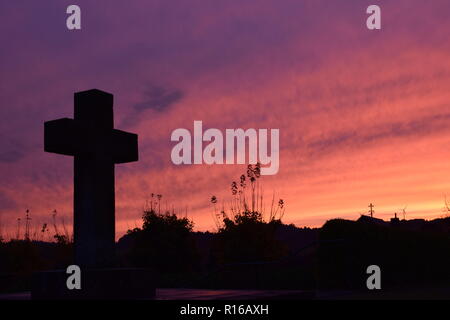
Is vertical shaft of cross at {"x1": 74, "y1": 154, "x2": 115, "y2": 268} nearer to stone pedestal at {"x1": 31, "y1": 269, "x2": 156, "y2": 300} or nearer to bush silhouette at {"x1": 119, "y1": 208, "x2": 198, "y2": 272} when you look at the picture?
stone pedestal at {"x1": 31, "y1": 269, "x2": 156, "y2": 300}

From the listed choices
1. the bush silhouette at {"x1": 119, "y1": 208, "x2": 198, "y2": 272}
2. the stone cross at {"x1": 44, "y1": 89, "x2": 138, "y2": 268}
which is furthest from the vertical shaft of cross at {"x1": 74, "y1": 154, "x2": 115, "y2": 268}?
the bush silhouette at {"x1": 119, "y1": 208, "x2": 198, "y2": 272}

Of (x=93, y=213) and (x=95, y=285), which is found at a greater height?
(x=93, y=213)

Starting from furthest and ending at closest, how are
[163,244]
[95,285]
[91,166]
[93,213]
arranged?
[163,244] → [91,166] → [93,213] → [95,285]

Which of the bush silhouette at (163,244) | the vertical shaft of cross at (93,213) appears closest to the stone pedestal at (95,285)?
the vertical shaft of cross at (93,213)

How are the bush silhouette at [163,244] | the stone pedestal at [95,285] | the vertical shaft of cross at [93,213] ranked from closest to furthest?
1. the stone pedestal at [95,285]
2. the vertical shaft of cross at [93,213]
3. the bush silhouette at [163,244]

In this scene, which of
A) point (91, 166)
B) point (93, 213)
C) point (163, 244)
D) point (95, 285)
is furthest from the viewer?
point (163, 244)

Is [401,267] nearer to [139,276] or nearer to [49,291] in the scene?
[139,276]

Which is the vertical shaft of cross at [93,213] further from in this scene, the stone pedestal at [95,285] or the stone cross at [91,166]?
the stone pedestal at [95,285]

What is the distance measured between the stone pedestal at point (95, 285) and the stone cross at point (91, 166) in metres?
0.79

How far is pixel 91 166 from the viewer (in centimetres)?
1098

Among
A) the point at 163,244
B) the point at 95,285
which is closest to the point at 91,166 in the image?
the point at 95,285

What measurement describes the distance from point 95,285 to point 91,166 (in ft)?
7.58

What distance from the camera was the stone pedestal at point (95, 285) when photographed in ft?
31.8

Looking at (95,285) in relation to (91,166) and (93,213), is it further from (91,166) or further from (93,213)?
(91,166)
